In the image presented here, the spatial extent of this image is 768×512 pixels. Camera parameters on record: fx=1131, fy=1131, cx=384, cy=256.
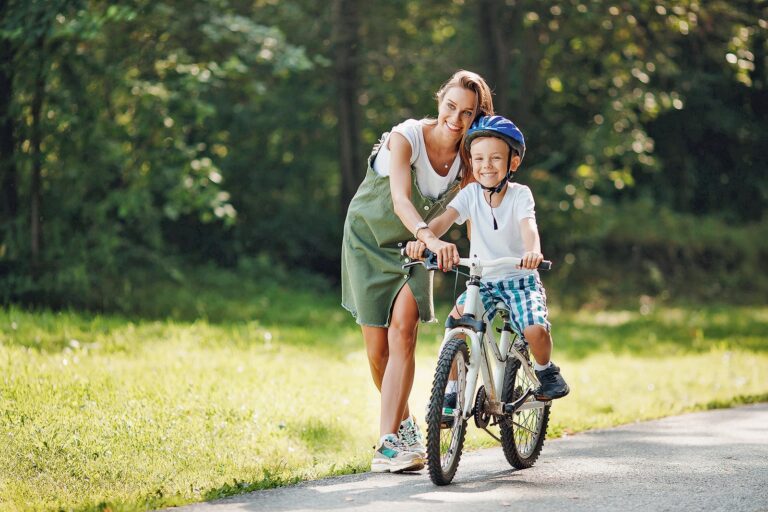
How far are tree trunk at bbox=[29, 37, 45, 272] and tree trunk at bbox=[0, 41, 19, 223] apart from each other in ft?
0.65

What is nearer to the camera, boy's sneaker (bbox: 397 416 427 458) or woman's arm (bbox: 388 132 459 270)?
woman's arm (bbox: 388 132 459 270)

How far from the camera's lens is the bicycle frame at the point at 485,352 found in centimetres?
551

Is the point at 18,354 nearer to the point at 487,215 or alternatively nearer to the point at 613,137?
the point at 487,215

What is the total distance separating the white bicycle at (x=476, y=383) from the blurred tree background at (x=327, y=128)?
12.5 feet

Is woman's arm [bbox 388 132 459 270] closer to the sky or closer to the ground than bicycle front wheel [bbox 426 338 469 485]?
closer to the sky

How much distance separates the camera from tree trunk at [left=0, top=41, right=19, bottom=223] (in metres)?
11.3

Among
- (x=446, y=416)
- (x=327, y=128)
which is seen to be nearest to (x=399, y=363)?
(x=446, y=416)

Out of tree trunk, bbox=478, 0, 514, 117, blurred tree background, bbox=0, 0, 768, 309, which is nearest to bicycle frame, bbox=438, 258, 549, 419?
blurred tree background, bbox=0, 0, 768, 309

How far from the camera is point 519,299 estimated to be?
5.72 m

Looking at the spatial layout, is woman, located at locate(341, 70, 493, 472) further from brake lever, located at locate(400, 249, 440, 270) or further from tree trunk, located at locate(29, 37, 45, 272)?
tree trunk, located at locate(29, 37, 45, 272)

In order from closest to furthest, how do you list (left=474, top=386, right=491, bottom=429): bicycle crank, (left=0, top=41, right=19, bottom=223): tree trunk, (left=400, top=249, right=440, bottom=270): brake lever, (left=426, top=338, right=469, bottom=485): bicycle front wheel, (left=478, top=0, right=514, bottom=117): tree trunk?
(left=426, top=338, right=469, bottom=485): bicycle front wheel, (left=400, top=249, right=440, bottom=270): brake lever, (left=474, top=386, right=491, bottom=429): bicycle crank, (left=0, top=41, right=19, bottom=223): tree trunk, (left=478, top=0, right=514, bottom=117): tree trunk

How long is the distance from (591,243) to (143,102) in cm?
1117

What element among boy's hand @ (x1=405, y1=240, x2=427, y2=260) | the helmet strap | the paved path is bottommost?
A: the paved path

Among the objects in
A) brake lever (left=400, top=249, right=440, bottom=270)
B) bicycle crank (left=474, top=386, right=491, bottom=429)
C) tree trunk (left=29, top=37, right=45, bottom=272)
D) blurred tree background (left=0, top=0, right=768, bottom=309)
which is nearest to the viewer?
brake lever (left=400, top=249, right=440, bottom=270)
